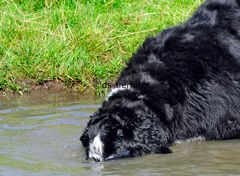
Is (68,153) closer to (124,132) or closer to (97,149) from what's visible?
(97,149)

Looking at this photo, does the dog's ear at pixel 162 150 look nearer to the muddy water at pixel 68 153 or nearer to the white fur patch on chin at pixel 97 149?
the muddy water at pixel 68 153

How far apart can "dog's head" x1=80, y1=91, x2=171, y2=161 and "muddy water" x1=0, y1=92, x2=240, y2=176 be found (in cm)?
7

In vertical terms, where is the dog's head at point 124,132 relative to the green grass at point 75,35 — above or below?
below

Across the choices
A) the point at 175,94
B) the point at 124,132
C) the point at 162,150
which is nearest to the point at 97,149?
the point at 124,132

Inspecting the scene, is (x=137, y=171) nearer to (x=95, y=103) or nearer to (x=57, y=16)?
(x=95, y=103)

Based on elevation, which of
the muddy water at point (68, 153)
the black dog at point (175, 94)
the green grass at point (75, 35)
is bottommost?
the muddy water at point (68, 153)

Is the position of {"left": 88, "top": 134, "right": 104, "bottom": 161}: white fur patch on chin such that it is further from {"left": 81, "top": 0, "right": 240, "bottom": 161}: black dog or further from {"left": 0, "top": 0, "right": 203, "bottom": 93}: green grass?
{"left": 0, "top": 0, "right": 203, "bottom": 93}: green grass

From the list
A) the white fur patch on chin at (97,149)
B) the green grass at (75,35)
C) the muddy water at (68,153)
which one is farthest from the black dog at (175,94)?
the green grass at (75,35)

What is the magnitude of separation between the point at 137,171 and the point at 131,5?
423 centimetres

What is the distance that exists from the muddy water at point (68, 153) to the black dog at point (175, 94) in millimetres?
114

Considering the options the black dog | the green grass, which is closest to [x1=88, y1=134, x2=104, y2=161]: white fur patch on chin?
the black dog

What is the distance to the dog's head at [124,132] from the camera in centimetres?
546

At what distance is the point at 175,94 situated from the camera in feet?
19.0

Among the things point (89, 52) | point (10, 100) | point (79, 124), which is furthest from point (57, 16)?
point (79, 124)
